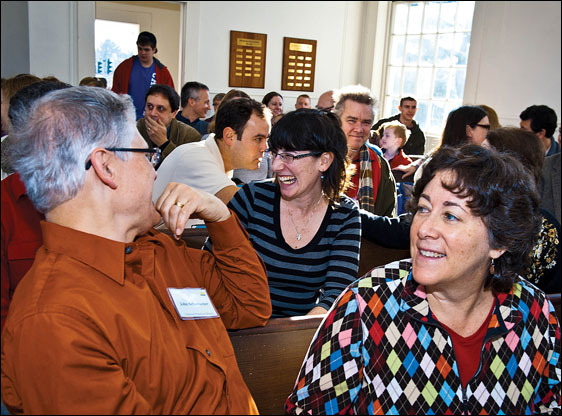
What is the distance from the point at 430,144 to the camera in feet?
29.1

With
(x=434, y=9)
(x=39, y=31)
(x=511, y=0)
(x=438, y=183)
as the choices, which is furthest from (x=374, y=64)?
(x=438, y=183)

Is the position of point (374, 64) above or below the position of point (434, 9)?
below

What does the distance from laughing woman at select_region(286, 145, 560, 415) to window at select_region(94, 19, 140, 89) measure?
8.55 metres

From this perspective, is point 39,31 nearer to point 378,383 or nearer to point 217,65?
point 217,65

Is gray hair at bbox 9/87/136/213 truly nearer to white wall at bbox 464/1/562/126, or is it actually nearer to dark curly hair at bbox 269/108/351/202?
dark curly hair at bbox 269/108/351/202

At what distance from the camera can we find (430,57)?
8.82m

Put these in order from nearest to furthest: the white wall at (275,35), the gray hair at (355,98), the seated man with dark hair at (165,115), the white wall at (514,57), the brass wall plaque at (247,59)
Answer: the gray hair at (355,98), the seated man with dark hair at (165,115), the white wall at (514,57), the white wall at (275,35), the brass wall plaque at (247,59)

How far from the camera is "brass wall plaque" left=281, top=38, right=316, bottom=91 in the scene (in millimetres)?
8969

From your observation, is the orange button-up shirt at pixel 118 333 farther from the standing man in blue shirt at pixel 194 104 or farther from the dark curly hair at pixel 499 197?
the standing man in blue shirt at pixel 194 104

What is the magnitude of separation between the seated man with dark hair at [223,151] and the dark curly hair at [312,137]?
0.71m

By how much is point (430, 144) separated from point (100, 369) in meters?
8.52

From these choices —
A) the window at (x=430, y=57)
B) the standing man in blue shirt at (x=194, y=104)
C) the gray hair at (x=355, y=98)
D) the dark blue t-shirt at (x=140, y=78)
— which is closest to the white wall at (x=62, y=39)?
the dark blue t-shirt at (x=140, y=78)

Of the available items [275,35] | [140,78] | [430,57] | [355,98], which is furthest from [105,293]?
[430,57]

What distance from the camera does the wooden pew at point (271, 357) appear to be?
1.54m
